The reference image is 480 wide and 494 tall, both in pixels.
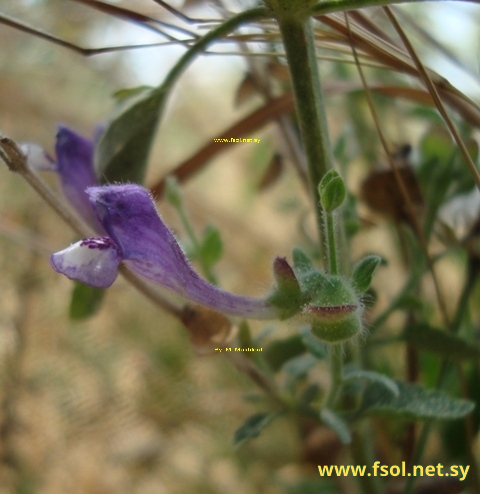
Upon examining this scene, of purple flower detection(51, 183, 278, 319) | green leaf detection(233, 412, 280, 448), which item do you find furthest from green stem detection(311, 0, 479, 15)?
green leaf detection(233, 412, 280, 448)

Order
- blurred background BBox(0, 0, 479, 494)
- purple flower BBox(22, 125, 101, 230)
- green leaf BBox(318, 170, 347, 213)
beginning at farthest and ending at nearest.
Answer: blurred background BBox(0, 0, 479, 494) < purple flower BBox(22, 125, 101, 230) < green leaf BBox(318, 170, 347, 213)

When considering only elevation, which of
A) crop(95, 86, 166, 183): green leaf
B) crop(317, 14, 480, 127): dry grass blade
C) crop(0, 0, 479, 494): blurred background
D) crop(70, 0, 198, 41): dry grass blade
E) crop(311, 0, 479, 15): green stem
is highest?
crop(70, 0, 198, 41): dry grass blade

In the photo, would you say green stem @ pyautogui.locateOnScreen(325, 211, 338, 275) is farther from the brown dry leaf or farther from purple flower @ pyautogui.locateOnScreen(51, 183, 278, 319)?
the brown dry leaf

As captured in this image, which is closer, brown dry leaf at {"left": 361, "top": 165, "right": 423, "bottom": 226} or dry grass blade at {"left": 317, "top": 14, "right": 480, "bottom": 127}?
dry grass blade at {"left": 317, "top": 14, "right": 480, "bottom": 127}

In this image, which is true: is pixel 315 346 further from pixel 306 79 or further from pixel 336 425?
pixel 306 79
